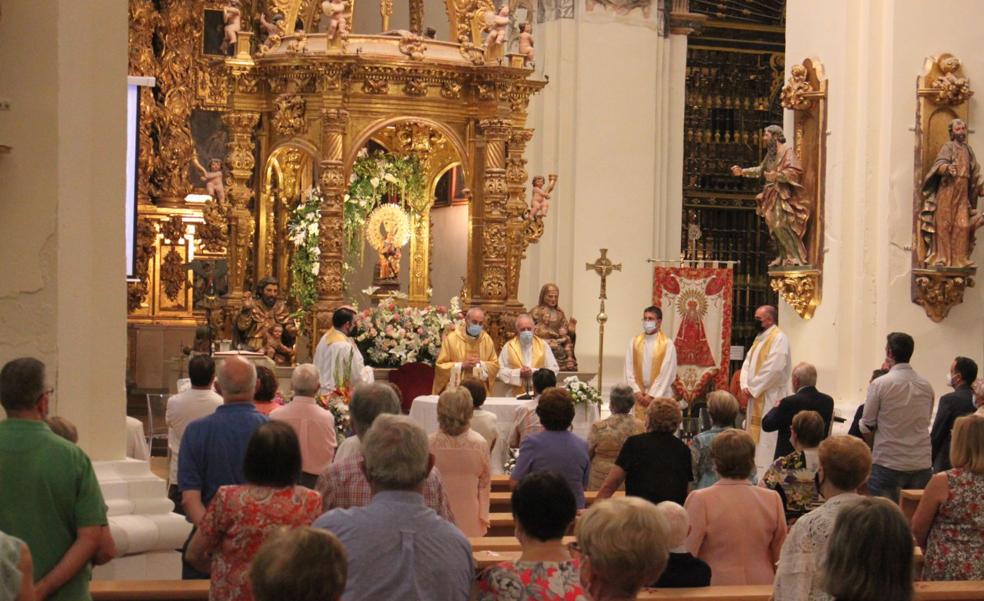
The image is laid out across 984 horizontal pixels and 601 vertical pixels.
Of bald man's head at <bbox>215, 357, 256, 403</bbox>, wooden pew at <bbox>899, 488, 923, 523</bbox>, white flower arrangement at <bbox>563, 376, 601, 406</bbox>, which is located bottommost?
wooden pew at <bbox>899, 488, 923, 523</bbox>

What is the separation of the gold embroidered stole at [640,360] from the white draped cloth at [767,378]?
5.56 ft

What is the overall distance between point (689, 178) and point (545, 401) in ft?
51.2

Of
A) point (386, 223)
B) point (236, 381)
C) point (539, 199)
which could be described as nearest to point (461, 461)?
point (236, 381)

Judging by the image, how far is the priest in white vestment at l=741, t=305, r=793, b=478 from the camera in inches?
601

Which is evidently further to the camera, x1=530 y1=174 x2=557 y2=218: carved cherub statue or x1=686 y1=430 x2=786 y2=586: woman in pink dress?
x1=530 y1=174 x2=557 y2=218: carved cherub statue

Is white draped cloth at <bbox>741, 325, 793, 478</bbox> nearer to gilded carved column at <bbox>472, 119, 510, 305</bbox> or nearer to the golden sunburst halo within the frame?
gilded carved column at <bbox>472, 119, 510, 305</bbox>

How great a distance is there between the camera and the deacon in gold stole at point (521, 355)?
53.5ft

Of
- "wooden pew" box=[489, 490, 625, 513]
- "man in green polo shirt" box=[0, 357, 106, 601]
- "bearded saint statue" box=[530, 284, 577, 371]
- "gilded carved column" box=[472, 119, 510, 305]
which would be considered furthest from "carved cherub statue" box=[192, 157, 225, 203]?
"man in green polo shirt" box=[0, 357, 106, 601]

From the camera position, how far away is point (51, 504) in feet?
18.5

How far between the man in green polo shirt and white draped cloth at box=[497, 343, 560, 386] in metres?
10.6

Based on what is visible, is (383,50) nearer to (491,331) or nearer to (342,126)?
(342,126)

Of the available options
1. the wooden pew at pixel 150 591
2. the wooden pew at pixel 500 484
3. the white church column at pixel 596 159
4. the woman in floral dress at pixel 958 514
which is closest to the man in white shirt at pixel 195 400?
the wooden pew at pixel 500 484

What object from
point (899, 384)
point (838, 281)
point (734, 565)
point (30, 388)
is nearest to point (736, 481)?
point (734, 565)

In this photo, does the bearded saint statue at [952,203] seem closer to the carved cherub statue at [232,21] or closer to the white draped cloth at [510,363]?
the white draped cloth at [510,363]
